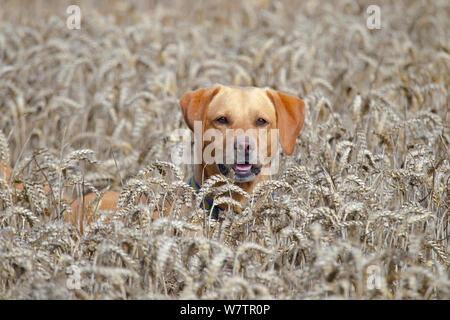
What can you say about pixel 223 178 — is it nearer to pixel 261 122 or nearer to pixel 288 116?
pixel 261 122

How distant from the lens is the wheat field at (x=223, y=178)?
2.78 m

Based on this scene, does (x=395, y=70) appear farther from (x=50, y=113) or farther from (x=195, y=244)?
(x=195, y=244)

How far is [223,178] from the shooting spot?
330 cm

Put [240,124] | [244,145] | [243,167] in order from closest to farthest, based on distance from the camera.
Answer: [244,145]
[243,167]
[240,124]

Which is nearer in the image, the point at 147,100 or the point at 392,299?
the point at 392,299

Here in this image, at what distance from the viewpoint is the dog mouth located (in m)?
4.13

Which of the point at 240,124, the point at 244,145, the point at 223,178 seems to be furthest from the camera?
the point at 240,124

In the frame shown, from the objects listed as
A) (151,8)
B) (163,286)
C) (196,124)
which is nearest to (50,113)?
(196,124)

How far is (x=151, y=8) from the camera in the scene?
422 inches

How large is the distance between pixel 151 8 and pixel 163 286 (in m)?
8.60

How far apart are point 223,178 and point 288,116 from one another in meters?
1.28

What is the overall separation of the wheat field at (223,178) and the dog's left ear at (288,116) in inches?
6.9

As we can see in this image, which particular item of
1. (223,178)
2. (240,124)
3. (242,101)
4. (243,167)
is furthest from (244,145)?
(223,178)

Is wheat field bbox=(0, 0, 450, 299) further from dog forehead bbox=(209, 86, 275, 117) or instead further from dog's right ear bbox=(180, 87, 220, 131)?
dog forehead bbox=(209, 86, 275, 117)
